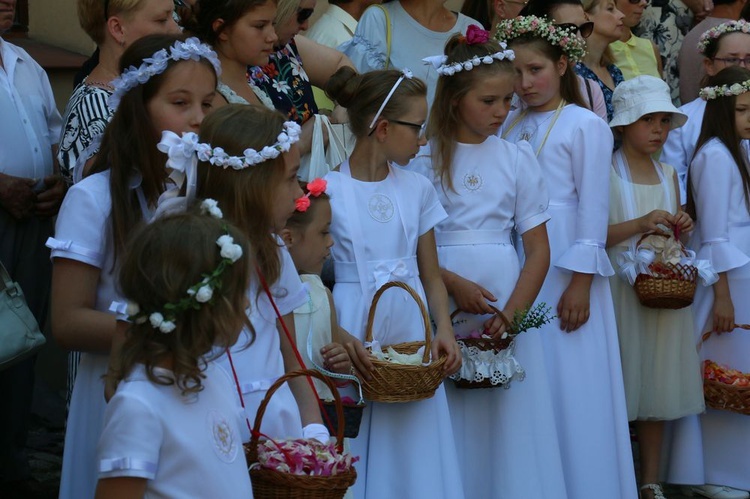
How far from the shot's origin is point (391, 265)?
4.96 m

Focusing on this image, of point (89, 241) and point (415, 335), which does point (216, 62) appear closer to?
point (89, 241)

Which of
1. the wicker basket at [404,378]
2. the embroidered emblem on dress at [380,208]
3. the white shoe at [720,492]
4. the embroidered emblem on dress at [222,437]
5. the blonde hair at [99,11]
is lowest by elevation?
the white shoe at [720,492]

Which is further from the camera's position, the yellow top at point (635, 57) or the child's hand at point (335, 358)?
the yellow top at point (635, 57)

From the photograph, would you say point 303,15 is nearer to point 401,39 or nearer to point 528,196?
point 401,39

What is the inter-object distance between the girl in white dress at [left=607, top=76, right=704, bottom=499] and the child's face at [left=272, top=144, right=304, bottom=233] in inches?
115

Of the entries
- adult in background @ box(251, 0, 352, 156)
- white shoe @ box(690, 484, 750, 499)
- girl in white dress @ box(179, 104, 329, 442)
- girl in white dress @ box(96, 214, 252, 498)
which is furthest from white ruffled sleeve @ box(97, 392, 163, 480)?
white shoe @ box(690, 484, 750, 499)

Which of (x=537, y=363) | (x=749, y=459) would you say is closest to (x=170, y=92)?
(x=537, y=363)

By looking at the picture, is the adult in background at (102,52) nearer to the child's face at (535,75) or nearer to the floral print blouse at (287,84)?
the floral print blouse at (287,84)

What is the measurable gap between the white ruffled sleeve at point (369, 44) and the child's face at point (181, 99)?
91.1 inches

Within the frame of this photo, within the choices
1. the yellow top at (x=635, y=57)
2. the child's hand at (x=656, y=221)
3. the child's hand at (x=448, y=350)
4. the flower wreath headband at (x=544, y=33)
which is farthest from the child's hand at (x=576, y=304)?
the yellow top at (x=635, y=57)

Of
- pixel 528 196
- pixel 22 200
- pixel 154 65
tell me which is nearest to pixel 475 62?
pixel 528 196

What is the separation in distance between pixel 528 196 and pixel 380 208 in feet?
2.77

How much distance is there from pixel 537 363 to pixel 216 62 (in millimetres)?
2187

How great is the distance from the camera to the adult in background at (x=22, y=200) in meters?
5.34
